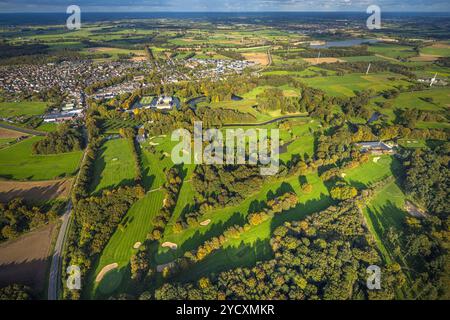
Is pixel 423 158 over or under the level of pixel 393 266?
over

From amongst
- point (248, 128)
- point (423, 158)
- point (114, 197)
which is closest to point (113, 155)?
point (114, 197)

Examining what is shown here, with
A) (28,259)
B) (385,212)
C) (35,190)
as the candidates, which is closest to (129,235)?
(28,259)

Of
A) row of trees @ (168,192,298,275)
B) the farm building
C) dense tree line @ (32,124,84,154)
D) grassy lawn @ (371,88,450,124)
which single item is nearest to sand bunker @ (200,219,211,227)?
row of trees @ (168,192,298,275)

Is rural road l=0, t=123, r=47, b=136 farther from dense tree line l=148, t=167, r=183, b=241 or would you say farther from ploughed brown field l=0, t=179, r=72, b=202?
dense tree line l=148, t=167, r=183, b=241

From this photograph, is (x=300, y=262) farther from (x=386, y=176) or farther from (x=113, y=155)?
(x=113, y=155)

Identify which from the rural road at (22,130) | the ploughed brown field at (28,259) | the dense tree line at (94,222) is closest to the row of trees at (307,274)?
the dense tree line at (94,222)

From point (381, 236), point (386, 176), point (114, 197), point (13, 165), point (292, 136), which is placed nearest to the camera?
point (381, 236)
